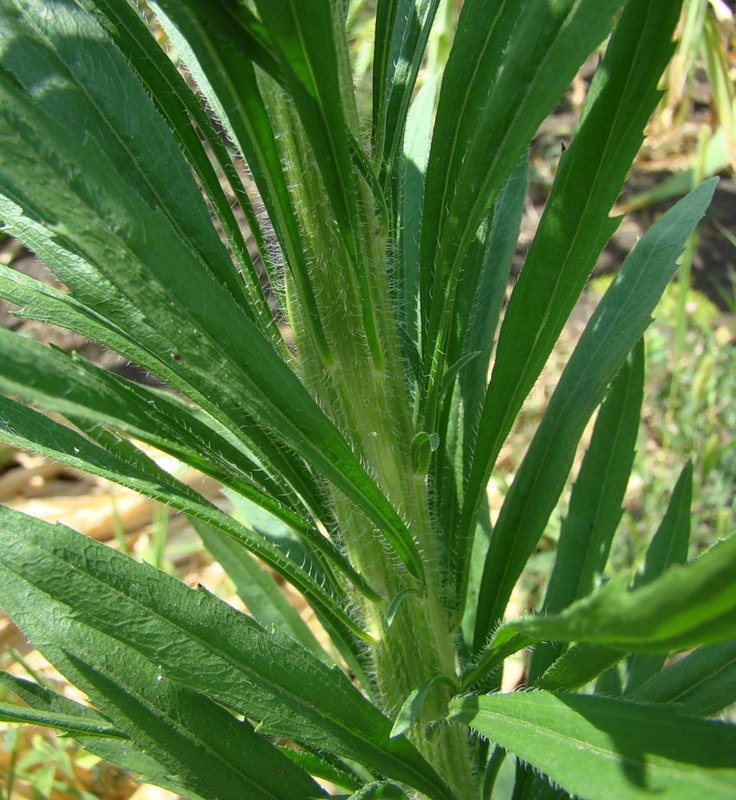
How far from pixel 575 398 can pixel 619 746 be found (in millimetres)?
388

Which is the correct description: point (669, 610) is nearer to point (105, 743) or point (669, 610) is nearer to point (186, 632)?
point (186, 632)

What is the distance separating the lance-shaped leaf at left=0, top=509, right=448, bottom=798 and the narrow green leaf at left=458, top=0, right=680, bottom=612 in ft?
0.83

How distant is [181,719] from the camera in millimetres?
825

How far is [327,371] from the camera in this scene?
847 mm

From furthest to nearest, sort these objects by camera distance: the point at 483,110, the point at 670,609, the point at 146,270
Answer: the point at 483,110, the point at 146,270, the point at 670,609

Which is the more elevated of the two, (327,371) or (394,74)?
(394,74)

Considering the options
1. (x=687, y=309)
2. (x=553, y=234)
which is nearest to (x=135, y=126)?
(x=553, y=234)

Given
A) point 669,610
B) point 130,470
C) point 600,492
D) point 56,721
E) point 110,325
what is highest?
point 600,492

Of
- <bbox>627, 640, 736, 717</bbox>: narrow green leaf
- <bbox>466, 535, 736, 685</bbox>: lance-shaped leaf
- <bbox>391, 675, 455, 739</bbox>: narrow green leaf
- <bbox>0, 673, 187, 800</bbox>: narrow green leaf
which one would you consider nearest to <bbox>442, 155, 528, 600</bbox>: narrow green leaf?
<bbox>391, 675, 455, 739</bbox>: narrow green leaf

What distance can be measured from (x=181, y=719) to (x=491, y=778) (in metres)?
0.38

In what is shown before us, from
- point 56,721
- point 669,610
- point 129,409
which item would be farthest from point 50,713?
point 669,610

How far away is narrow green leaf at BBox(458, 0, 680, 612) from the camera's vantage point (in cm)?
68

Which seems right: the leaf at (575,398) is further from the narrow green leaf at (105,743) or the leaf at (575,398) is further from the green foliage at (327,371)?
the narrow green leaf at (105,743)

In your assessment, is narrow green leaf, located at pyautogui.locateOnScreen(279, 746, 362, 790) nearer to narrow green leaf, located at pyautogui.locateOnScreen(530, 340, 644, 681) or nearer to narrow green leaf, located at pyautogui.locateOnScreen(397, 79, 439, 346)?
narrow green leaf, located at pyautogui.locateOnScreen(530, 340, 644, 681)
